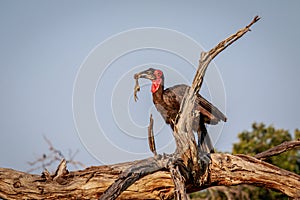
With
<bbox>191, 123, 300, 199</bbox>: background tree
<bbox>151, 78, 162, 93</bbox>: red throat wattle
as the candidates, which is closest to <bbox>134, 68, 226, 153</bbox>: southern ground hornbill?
<bbox>151, 78, 162, 93</bbox>: red throat wattle

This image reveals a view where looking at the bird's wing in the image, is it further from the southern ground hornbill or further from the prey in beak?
the prey in beak

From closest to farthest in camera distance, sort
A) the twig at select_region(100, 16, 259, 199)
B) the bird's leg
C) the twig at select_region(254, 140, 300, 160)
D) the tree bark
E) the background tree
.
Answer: the twig at select_region(100, 16, 259, 199)
the tree bark
the twig at select_region(254, 140, 300, 160)
the bird's leg
the background tree

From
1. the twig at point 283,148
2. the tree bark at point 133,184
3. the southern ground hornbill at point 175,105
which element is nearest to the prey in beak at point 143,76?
the southern ground hornbill at point 175,105

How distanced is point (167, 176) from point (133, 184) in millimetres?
346

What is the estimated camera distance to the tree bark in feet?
14.2

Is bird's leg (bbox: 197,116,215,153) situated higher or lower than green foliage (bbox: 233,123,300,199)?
lower

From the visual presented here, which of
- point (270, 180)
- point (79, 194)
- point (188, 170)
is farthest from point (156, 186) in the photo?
point (270, 180)

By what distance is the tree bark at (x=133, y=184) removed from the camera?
4328mm

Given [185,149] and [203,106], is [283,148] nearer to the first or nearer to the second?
[203,106]

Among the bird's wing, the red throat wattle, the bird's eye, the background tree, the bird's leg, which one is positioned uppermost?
the background tree

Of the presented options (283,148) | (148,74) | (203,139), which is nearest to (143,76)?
(148,74)

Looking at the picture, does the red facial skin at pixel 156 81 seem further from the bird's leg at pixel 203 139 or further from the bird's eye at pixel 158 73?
the bird's leg at pixel 203 139

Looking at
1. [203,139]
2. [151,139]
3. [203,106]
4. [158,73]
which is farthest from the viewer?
[158,73]

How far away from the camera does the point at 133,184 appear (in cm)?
436
